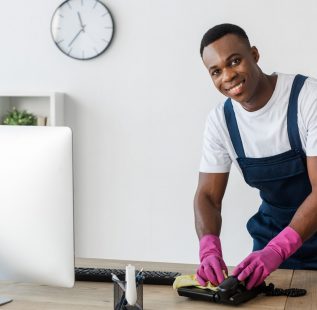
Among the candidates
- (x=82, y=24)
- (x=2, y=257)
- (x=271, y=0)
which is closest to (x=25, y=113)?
(x=82, y=24)

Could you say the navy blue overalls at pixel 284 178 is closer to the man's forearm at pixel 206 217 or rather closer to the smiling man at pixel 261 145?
the smiling man at pixel 261 145

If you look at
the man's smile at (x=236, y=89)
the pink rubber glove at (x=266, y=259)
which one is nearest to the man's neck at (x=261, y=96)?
the man's smile at (x=236, y=89)

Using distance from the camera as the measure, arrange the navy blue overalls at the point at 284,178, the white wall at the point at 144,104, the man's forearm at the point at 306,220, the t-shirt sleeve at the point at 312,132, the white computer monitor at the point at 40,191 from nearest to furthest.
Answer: the white computer monitor at the point at 40,191
the man's forearm at the point at 306,220
the t-shirt sleeve at the point at 312,132
the navy blue overalls at the point at 284,178
the white wall at the point at 144,104

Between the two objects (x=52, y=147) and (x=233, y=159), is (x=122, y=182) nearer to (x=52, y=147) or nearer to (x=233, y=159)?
(x=233, y=159)

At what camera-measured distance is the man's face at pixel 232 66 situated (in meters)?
2.29

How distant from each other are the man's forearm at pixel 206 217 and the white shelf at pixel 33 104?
6.40 feet

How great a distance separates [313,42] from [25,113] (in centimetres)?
183

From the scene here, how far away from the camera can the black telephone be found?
1.81 m

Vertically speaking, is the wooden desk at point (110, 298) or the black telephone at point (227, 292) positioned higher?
the black telephone at point (227, 292)

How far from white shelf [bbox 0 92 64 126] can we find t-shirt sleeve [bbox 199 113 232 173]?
190 cm

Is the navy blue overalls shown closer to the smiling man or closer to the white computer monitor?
the smiling man

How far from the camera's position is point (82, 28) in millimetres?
4281

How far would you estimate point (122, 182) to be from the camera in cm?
433

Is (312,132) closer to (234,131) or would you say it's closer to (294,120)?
(294,120)
